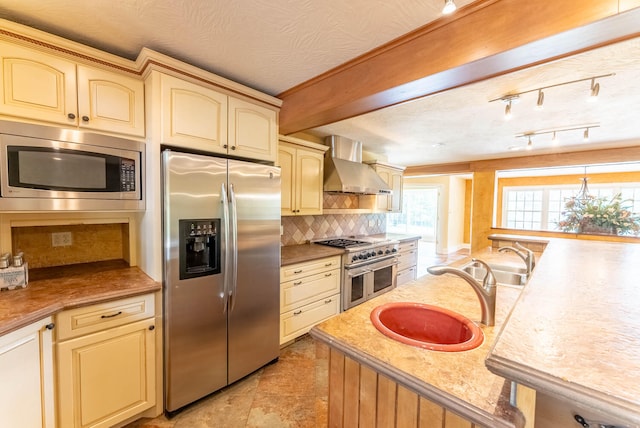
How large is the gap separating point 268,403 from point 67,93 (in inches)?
93.5

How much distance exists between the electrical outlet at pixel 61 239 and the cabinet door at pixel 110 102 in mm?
853

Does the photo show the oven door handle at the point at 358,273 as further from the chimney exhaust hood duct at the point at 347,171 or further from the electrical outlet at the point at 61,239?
the electrical outlet at the point at 61,239

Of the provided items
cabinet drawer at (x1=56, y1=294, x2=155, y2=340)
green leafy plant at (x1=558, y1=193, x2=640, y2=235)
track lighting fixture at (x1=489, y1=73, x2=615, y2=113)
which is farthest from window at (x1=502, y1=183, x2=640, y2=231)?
cabinet drawer at (x1=56, y1=294, x2=155, y2=340)

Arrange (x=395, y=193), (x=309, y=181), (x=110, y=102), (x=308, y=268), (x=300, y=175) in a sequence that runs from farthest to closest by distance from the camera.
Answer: (x=395, y=193) < (x=309, y=181) < (x=300, y=175) < (x=308, y=268) < (x=110, y=102)

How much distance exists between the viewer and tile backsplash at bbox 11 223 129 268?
1722 mm

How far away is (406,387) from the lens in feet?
2.59

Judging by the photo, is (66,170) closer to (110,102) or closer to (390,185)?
(110,102)

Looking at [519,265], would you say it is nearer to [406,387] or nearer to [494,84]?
[494,84]

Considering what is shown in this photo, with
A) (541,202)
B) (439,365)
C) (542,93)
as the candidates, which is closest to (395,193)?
(542,93)

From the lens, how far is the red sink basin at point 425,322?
1.17 meters

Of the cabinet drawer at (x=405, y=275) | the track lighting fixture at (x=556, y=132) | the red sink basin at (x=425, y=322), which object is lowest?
the cabinet drawer at (x=405, y=275)

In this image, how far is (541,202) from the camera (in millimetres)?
7105

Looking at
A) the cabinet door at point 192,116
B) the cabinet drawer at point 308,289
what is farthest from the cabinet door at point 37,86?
the cabinet drawer at point 308,289

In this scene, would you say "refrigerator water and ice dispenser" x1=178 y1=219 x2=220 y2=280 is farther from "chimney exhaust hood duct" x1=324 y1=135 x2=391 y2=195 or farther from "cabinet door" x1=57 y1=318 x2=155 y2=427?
"chimney exhaust hood duct" x1=324 y1=135 x2=391 y2=195
